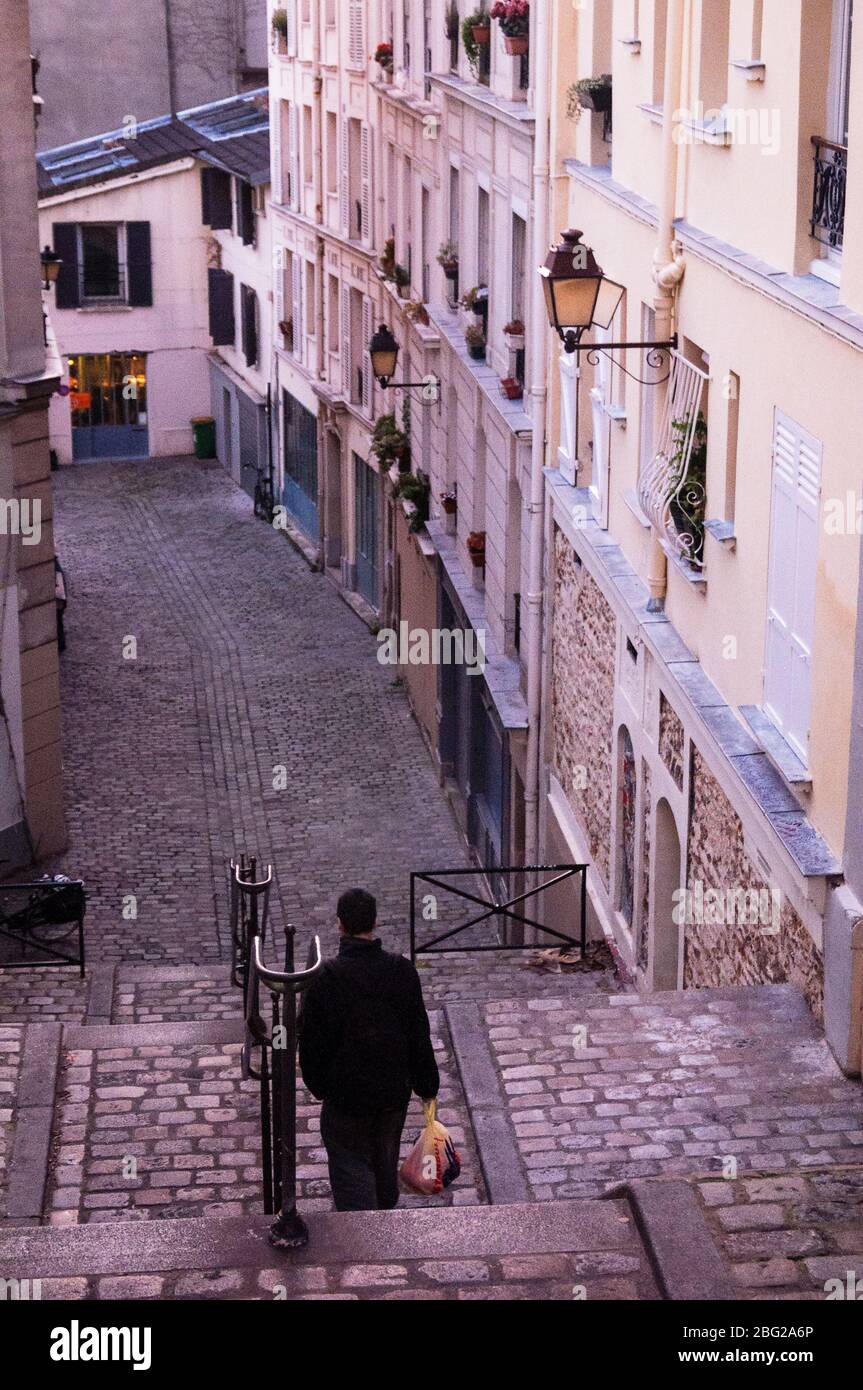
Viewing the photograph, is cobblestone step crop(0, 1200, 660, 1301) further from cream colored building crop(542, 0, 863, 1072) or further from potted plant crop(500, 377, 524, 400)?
potted plant crop(500, 377, 524, 400)

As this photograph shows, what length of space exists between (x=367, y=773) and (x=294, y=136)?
50.6ft

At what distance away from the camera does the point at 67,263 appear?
4019cm

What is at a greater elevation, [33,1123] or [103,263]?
[33,1123]

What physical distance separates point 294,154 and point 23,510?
18.5 meters

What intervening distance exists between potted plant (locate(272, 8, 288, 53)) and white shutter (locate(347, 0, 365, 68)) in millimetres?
5499

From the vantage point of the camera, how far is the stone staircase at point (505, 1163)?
6.99m

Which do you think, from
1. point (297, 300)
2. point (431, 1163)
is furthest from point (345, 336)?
point (431, 1163)

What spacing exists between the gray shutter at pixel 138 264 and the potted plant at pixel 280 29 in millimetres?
5920

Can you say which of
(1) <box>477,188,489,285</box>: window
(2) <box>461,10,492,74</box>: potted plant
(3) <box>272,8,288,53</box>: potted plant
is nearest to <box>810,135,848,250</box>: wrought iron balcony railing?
(2) <box>461,10,492,74</box>: potted plant

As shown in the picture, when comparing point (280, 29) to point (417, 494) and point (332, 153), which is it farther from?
point (417, 494)

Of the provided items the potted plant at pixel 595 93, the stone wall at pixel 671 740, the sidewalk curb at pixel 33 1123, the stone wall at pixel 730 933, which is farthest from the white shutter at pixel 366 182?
the sidewalk curb at pixel 33 1123

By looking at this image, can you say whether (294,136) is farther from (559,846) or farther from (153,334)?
(559,846)

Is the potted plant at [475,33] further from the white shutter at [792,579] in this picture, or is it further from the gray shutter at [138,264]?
the gray shutter at [138,264]
